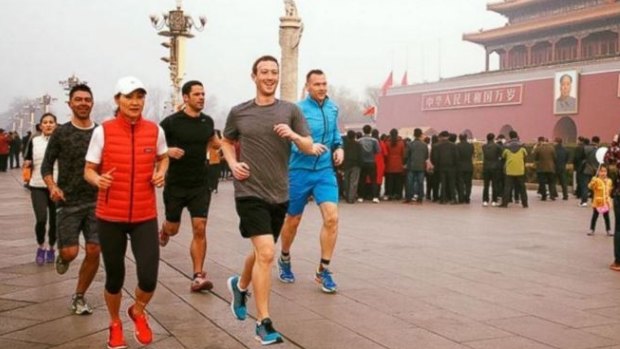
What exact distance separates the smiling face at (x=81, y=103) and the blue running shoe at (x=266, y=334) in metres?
1.93

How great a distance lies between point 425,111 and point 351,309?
37.0m

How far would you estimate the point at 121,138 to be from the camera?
387cm

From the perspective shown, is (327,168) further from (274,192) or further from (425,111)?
(425,111)

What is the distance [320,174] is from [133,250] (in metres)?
1.83

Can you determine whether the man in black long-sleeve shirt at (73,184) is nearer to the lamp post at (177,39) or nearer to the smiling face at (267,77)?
the smiling face at (267,77)

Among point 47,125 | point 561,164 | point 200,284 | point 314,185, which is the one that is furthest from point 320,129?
point 561,164

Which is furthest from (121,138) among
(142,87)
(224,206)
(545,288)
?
(224,206)

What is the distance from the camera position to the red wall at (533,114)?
2970 cm

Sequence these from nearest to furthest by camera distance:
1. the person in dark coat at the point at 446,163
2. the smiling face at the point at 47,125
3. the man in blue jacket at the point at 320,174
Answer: the man in blue jacket at the point at 320,174
the smiling face at the point at 47,125
the person in dark coat at the point at 446,163

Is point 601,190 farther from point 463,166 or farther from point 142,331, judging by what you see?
point 142,331

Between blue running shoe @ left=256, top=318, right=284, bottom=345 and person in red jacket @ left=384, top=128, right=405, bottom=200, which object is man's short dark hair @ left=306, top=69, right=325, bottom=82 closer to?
blue running shoe @ left=256, top=318, right=284, bottom=345

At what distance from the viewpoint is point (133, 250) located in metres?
3.86

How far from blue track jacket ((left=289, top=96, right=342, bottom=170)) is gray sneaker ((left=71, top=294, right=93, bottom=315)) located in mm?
1756

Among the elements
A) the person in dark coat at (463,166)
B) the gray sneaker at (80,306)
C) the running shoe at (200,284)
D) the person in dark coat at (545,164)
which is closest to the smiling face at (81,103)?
the gray sneaker at (80,306)
